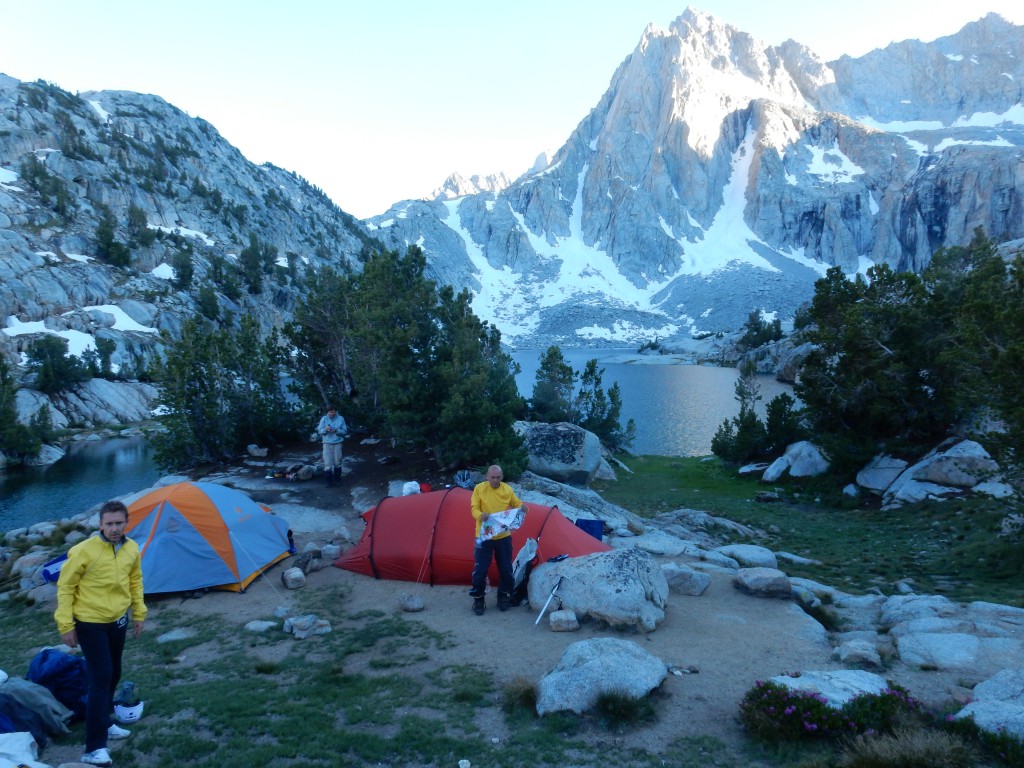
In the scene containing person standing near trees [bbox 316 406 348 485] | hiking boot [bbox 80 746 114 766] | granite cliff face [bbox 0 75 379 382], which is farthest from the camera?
granite cliff face [bbox 0 75 379 382]

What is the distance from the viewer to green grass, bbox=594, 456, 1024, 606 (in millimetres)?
13539

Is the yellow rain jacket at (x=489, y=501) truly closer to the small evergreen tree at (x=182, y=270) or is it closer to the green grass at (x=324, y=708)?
the green grass at (x=324, y=708)

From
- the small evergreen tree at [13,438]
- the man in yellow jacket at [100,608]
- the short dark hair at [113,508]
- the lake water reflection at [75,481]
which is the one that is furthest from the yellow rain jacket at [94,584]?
the small evergreen tree at [13,438]

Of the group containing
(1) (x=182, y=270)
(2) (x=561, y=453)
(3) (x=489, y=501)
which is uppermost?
(1) (x=182, y=270)

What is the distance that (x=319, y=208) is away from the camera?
167500 mm

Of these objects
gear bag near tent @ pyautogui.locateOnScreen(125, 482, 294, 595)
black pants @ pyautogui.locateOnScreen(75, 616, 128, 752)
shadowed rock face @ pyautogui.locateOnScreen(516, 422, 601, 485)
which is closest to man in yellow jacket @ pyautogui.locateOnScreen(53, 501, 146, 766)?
black pants @ pyautogui.locateOnScreen(75, 616, 128, 752)

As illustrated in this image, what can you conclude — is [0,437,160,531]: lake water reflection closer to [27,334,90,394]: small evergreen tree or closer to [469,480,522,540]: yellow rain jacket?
[27,334,90,394]: small evergreen tree

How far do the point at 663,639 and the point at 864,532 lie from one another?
1405 cm

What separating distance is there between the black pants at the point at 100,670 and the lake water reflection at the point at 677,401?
3793 cm

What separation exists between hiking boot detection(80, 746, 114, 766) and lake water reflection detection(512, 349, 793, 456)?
38501mm

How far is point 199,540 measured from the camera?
11.8 metres

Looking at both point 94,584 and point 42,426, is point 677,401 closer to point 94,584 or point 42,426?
point 42,426

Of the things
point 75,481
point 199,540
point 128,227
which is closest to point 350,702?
point 199,540

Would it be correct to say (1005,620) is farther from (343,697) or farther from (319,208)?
(319,208)
